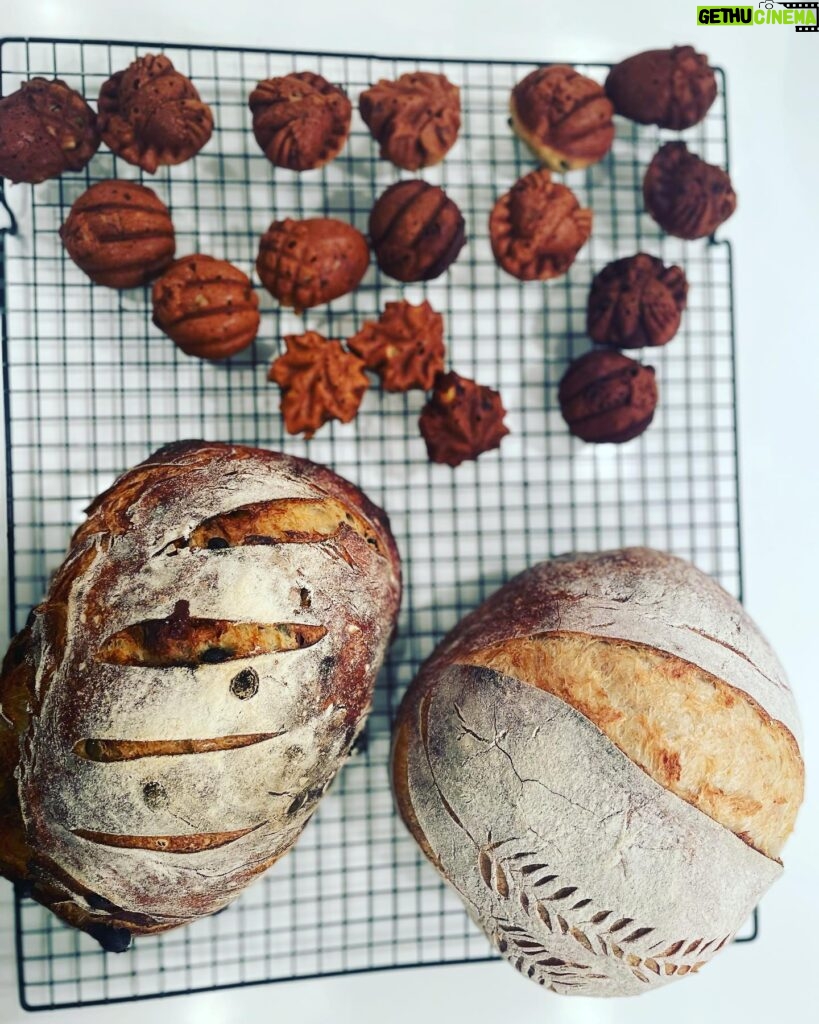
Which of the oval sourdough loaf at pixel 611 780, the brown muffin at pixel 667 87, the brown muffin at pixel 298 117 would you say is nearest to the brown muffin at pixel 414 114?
the brown muffin at pixel 298 117

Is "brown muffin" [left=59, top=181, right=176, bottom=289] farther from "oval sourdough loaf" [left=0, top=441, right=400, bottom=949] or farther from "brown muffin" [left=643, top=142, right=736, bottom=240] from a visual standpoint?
"brown muffin" [left=643, top=142, right=736, bottom=240]

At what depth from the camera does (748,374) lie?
141 cm

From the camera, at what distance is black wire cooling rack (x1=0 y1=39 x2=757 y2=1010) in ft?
4.08

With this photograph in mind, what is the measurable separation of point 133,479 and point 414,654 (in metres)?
0.55

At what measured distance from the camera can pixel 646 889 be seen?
931 mm

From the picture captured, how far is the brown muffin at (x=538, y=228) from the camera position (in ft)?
3.99

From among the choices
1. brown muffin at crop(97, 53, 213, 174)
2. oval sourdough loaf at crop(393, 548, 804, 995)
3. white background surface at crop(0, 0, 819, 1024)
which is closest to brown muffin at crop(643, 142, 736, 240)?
white background surface at crop(0, 0, 819, 1024)

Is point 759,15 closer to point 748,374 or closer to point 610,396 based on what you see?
point 748,374

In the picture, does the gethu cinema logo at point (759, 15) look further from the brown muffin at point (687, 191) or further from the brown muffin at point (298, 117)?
the brown muffin at point (298, 117)

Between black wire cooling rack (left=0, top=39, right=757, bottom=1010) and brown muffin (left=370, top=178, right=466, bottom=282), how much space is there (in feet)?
0.29

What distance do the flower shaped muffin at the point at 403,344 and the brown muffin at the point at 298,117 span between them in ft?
0.86

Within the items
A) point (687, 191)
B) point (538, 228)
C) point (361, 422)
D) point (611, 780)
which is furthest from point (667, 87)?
point (611, 780)

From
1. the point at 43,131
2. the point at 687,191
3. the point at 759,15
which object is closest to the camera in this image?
the point at 43,131

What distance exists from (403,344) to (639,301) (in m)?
0.37
